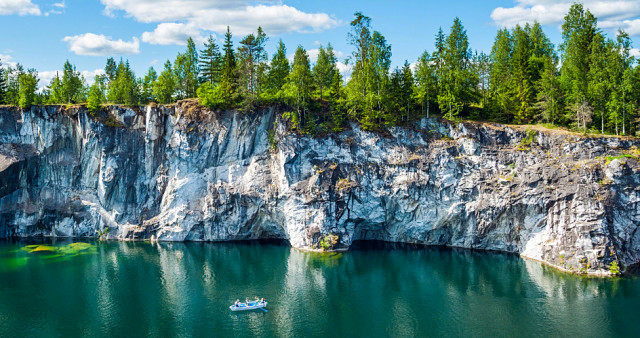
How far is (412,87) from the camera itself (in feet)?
213

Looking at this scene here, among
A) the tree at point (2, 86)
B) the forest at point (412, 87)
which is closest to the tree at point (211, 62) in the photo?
the forest at point (412, 87)

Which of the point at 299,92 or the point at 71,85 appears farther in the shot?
the point at 71,85

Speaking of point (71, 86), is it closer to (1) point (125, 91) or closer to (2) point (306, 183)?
(1) point (125, 91)

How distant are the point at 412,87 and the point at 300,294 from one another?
36.3 m

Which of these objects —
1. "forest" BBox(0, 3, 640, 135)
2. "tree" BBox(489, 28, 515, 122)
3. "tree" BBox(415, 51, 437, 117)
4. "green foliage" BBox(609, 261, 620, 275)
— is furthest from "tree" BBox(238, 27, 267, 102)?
"green foliage" BBox(609, 261, 620, 275)

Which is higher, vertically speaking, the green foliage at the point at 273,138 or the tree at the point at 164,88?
the tree at the point at 164,88

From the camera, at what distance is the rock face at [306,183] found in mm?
51281

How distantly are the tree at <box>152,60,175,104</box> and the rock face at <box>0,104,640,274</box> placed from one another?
180 inches

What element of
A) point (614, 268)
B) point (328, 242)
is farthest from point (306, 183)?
point (614, 268)

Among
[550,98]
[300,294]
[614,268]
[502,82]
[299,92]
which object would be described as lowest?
[300,294]

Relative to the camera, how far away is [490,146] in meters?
58.0

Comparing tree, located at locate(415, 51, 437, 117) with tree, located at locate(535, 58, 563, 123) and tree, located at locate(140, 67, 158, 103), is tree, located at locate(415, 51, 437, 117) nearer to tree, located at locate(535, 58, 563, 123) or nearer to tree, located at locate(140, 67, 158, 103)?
tree, located at locate(535, 58, 563, 123)

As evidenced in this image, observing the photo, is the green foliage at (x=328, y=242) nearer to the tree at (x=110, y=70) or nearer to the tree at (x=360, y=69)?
the tree at (x=360, y=69)

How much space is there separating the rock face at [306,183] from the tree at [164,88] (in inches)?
180
